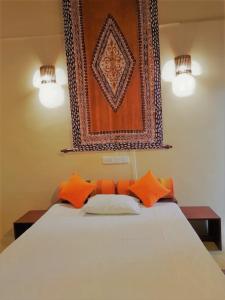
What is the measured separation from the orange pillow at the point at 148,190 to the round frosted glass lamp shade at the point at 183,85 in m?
1.01

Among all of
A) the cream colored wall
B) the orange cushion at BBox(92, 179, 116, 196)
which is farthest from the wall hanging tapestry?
the orange cushion at BBox(92, 179, 116, 196)

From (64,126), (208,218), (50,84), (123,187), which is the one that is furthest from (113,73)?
(208,218)

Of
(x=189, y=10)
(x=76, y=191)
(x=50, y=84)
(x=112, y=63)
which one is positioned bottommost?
(x=76, y=191)

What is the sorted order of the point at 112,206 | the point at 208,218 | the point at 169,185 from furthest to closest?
the point at 169,185
the point at 208,218
the point at 112,206

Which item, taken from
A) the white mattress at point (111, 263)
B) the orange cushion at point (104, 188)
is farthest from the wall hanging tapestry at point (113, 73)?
the white mattress at point (111, 263)

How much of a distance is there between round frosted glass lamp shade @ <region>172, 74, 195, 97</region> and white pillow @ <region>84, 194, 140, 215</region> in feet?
4.46

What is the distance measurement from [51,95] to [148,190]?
5.19ft

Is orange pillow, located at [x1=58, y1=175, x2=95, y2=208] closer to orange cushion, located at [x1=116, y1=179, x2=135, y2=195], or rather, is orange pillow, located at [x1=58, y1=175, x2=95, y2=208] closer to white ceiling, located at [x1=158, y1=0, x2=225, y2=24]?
orange cushion, located at [x1=116, y1=179, x2=135, y2=195]

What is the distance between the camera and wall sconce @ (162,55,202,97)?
3.06 metres

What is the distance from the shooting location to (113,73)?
3.20 m

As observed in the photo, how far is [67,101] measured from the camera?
3.29 m

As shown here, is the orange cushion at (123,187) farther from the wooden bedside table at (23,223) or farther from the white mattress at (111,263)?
the wooden bedside table at (23,223)

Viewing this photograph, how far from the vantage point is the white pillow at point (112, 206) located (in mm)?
2631

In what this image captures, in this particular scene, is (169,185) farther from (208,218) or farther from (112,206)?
(112,206)
